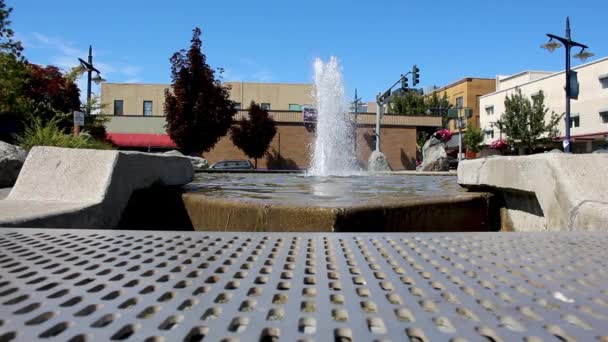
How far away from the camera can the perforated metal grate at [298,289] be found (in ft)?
3.77

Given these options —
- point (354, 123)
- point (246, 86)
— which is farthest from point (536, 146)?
point (246, 86)

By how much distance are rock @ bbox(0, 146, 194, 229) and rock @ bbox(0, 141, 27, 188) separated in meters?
2.88

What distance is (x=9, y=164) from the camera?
666 centimetres

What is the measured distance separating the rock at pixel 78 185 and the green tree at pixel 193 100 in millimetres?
22531

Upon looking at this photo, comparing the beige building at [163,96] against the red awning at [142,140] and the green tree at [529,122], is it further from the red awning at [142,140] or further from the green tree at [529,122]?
the green tree at [529,122]

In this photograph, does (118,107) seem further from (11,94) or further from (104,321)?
(104,321)

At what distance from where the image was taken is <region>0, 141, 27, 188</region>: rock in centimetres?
661

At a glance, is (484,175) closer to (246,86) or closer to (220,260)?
(220,260)

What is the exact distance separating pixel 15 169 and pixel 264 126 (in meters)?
28.3

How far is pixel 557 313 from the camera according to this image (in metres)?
1.30

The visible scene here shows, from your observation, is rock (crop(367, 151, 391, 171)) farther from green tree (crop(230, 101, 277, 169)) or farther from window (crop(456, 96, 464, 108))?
window (crop(456, 96, 464, 108))

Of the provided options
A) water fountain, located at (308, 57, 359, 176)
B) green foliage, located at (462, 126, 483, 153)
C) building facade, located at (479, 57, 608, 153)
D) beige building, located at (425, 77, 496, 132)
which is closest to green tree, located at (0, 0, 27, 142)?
water fountain, located at (308, 57, 359, 176)

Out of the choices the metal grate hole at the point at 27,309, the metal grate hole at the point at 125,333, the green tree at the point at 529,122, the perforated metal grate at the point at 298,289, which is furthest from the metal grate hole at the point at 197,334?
the green tree at the point at 529,122

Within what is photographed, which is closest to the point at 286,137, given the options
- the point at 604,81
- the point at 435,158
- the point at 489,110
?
the point at 435,158
